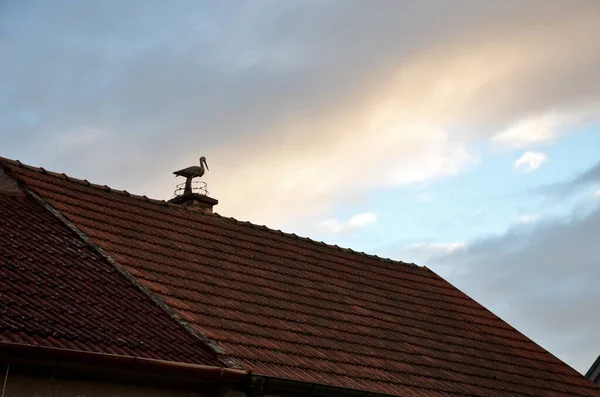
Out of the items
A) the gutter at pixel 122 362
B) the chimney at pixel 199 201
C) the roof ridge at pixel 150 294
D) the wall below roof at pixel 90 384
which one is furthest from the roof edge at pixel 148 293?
the chimney at pixel 199 201

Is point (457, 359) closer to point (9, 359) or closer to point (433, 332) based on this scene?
point (433, 332)

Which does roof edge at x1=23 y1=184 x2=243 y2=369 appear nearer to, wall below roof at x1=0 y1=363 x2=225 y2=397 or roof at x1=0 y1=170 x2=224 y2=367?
roof at x1=0 y1=170 x2=224 y2=367

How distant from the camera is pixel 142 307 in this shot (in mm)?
11594

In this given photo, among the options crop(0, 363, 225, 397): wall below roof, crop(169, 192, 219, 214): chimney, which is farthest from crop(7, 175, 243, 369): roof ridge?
crop(169, 192, 219, 214): chimney

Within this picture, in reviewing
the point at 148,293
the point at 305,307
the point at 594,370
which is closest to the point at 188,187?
the point at 305,307

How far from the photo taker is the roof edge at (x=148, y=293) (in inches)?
436

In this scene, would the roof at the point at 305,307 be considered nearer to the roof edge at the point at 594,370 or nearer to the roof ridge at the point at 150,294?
the roof ridge at the point at 150,294

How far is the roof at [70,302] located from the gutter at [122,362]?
5.9 inches

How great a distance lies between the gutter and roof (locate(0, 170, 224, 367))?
5.9 inches

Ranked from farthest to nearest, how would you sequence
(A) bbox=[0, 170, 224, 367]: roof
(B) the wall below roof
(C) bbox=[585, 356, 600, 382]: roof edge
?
(C) bbox=[585, 356, 600, 382]: roof edge < (A) bbox=[0, 170, 224, 367]: roof < (B) the wall below roof

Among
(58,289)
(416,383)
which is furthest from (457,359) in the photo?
(58,289)

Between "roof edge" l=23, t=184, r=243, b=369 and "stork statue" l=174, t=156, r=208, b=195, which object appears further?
"stork statue" l=174, t=156, r=208, b=195

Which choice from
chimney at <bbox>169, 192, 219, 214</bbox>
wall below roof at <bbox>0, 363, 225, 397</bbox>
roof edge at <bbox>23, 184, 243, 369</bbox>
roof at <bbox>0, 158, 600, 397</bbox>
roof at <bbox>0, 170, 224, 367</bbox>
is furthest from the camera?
chimney at <bbox>169, 192, 219, 214</bbox>

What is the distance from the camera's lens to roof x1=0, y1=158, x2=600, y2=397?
1259 centimetres
